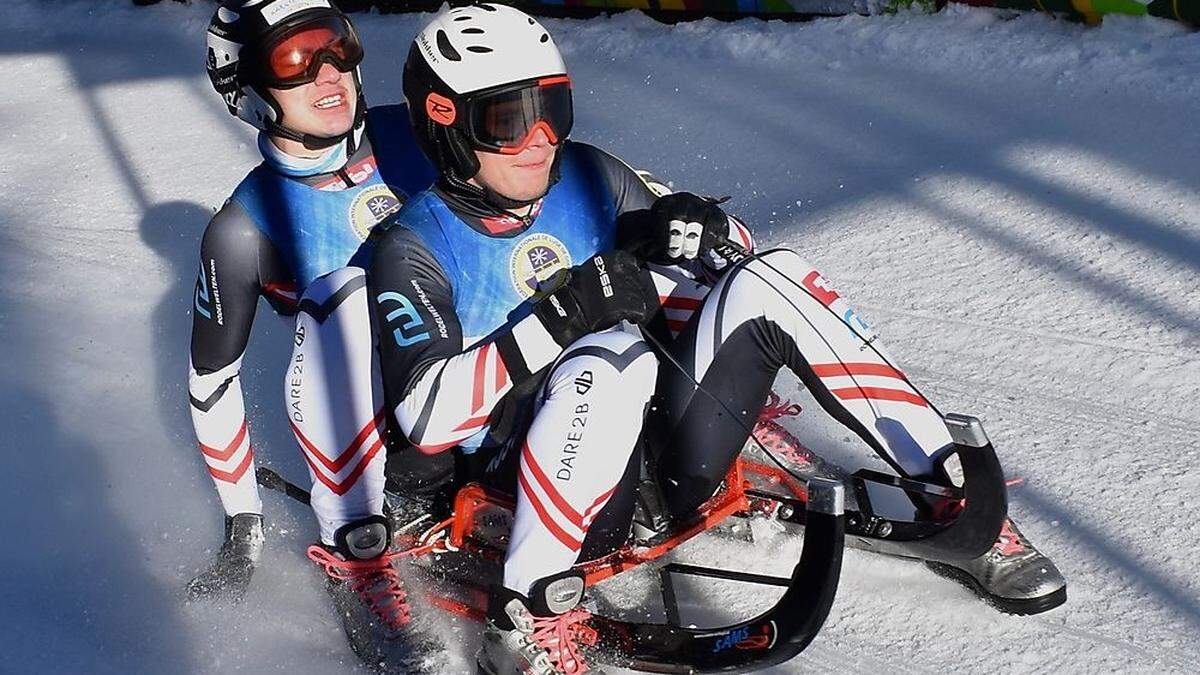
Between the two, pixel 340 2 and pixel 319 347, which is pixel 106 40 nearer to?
pixel 340 2

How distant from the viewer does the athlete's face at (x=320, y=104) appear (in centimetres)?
374

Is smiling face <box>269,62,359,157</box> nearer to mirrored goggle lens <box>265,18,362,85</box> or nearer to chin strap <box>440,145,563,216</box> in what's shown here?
mirrored goggle lens <box>265,18,362,85</box>

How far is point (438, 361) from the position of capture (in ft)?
10.1

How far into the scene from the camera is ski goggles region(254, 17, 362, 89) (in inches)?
146

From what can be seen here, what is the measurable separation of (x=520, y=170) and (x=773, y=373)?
28.5 inches

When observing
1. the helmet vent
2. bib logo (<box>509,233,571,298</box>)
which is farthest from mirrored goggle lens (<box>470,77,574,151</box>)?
bib logo (<box>509,233,571,298</box>)

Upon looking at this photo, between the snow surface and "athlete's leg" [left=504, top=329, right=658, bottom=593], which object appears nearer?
"athlete's leg" [left=504, top=329, right=658, bottom=593]

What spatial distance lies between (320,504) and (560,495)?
77 centimetres

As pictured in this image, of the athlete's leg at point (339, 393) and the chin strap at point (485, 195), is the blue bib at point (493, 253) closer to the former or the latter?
the chin strap at point (485, 195)

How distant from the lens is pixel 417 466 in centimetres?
352

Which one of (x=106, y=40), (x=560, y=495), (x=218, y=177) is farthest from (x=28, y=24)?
(x=560, y=495)

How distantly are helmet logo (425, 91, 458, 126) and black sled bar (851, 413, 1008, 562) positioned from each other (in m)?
1.26

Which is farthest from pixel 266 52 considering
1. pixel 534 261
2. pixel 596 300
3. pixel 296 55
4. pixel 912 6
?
pixel 912 6

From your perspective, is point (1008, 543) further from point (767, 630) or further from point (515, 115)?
point (515, 115)
